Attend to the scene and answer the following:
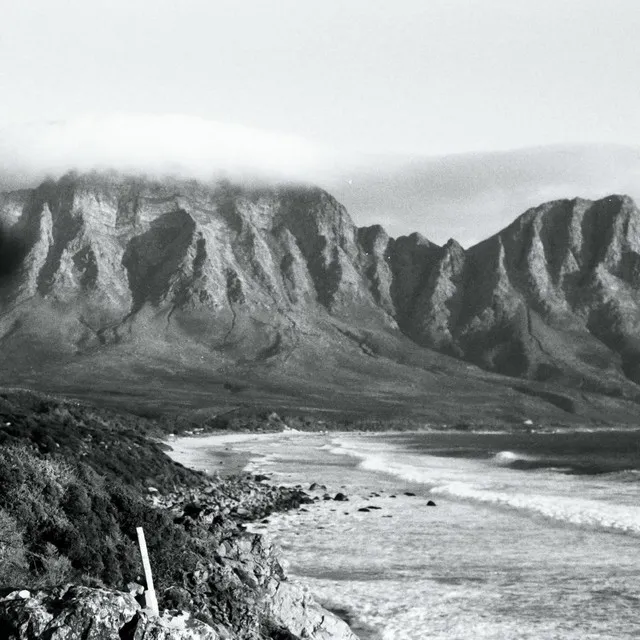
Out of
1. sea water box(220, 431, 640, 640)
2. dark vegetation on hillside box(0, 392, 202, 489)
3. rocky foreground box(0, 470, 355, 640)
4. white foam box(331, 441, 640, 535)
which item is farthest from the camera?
dark vegetation on hillside box(0, 392, 202, 489)

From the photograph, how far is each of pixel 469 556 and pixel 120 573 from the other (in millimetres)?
19405

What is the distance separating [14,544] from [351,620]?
11.0m

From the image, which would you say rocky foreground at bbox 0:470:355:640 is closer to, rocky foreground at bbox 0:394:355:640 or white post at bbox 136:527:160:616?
rocky foreground at bbox 0:394:355:640

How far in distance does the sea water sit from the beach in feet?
0.20

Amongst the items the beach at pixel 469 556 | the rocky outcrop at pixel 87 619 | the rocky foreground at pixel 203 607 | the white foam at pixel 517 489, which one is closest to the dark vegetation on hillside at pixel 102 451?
the beach at pixel 469 556

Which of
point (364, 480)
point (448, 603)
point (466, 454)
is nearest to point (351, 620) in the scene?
point (448, 603)

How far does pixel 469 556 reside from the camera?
35062mm

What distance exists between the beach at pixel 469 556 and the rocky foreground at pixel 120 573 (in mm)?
3949

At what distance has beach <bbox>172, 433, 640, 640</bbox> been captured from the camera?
25188 mm

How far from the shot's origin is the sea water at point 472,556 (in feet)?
82.6

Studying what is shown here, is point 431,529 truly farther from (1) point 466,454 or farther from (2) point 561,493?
(1) point 466,454

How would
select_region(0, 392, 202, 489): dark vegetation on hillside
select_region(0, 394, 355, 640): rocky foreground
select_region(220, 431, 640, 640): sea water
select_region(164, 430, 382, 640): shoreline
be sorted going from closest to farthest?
select_region(0, 394, 355, 640): rocky foreground
select_region(164, 430, 382, 640): shoreline
select_region(220, 431, 640, 640): sea water
select_region(0, 392, 202, 489): dark vegetation on hillside

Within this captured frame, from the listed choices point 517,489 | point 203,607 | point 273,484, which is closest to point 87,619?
point 203,607

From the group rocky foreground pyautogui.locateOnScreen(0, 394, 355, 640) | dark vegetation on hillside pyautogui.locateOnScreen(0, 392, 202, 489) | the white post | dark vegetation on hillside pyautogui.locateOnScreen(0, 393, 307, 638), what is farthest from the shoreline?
the white post
